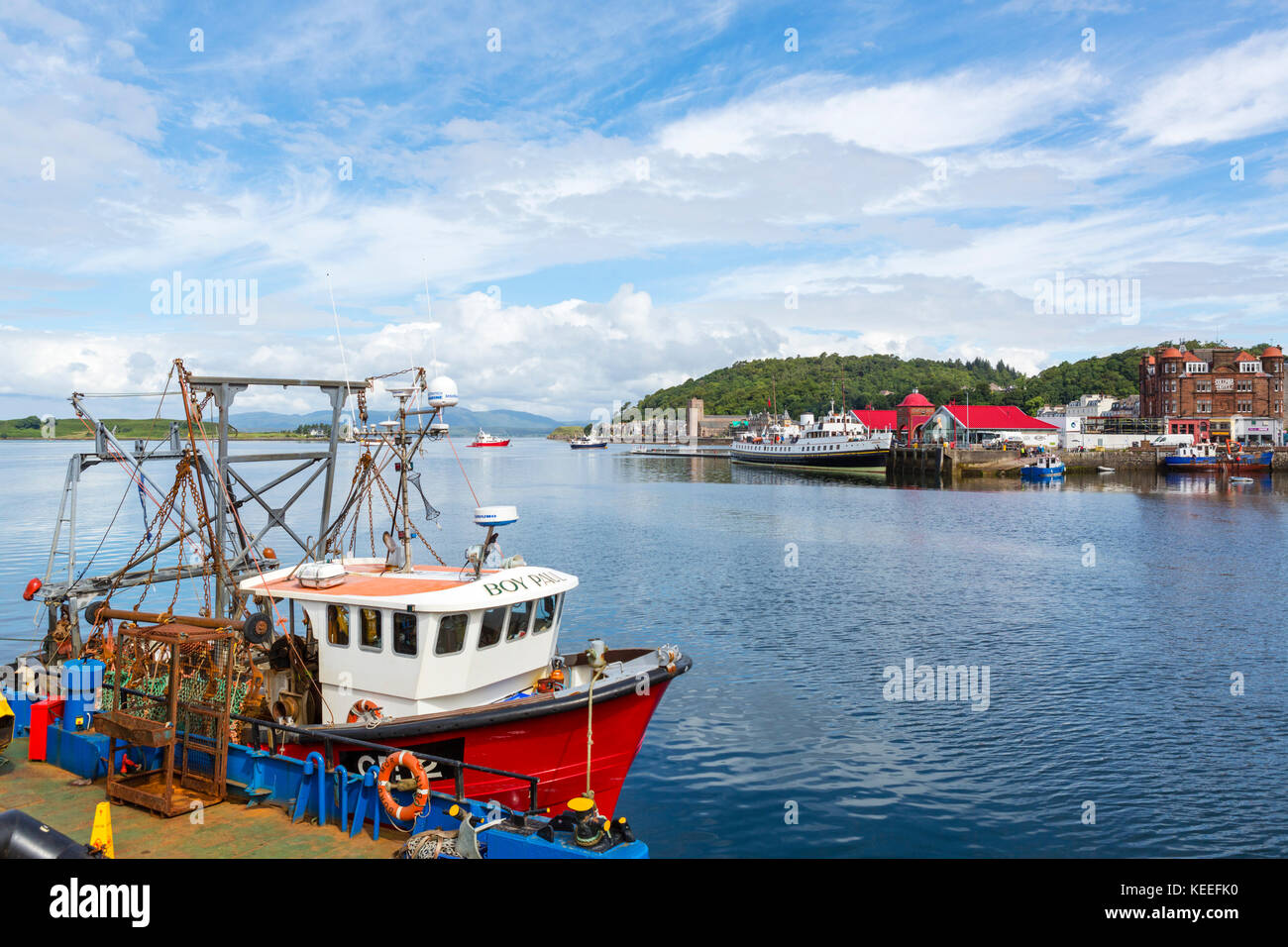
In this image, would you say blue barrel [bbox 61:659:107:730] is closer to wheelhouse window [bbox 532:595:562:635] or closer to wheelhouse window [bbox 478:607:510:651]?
wheelhouse window [bbox 478:607:510:651]

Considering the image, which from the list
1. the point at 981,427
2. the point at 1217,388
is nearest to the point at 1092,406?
the point at 1217,388

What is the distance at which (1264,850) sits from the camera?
13.1 metres

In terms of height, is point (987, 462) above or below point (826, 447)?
below

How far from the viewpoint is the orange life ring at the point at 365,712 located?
13070 millimetres

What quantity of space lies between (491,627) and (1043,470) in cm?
9959

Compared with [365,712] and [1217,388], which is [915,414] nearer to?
[1217,388]

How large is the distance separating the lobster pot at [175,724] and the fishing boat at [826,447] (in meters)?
105

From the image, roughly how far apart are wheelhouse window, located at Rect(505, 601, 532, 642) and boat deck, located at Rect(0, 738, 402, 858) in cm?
397

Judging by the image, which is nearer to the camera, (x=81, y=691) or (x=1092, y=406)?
(x=81, y=691)

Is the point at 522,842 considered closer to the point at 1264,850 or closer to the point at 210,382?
the point at 1264,850

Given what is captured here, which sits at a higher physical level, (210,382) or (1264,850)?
(210,382)

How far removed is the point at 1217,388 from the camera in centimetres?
12369

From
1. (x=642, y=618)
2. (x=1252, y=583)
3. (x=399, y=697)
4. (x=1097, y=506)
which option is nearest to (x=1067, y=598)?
(x=1252, y=583)

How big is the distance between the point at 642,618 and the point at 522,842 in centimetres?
1942
